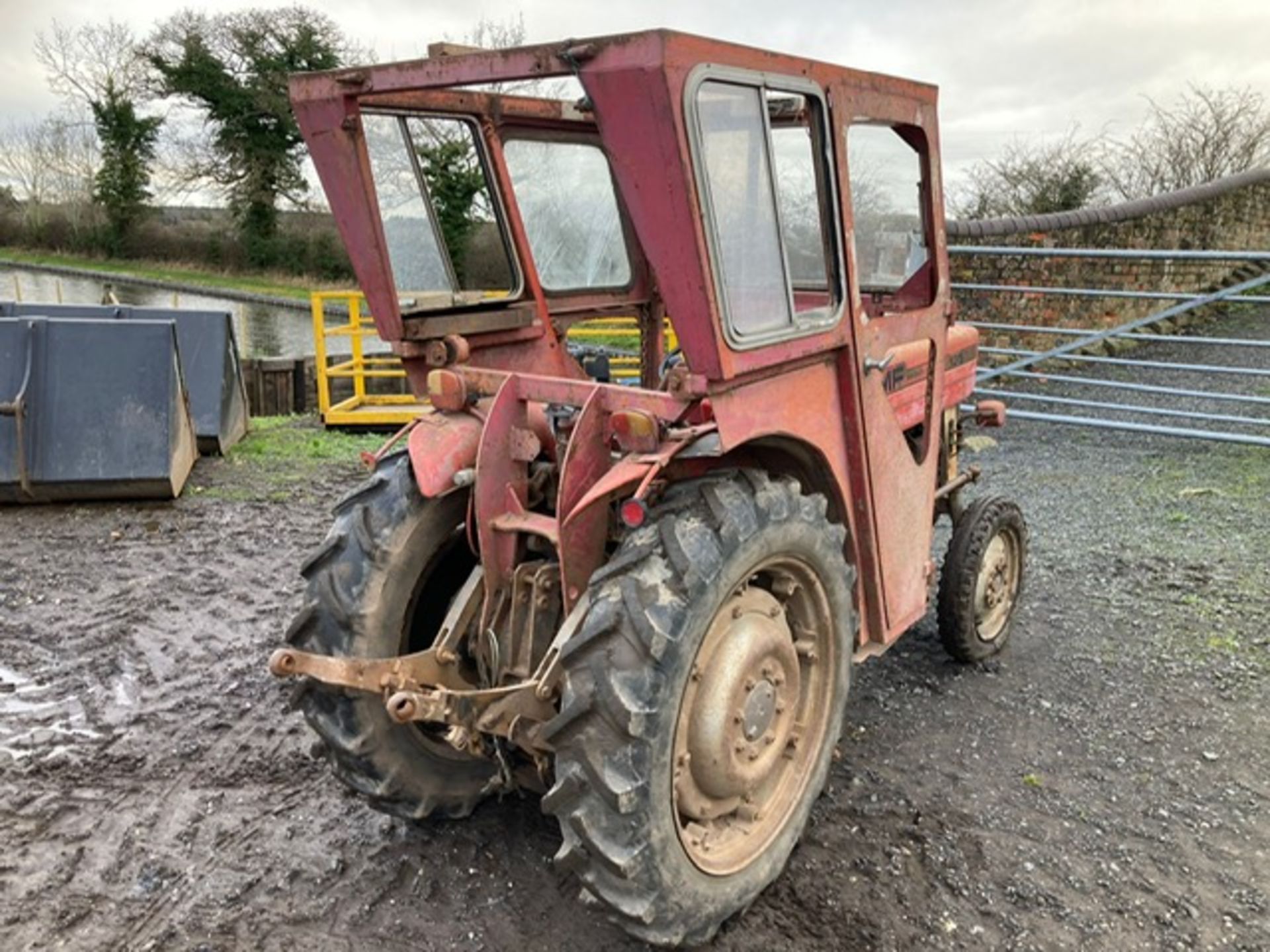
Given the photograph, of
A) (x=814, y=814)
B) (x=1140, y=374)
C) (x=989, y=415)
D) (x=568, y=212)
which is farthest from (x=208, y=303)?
(x=814, y=814)

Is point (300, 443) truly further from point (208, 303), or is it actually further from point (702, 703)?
point (208, 303)

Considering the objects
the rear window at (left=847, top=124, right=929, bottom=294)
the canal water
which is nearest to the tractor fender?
the rear window at (left=847, top=124, right=929, bottom=294)

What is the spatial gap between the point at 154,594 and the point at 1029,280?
8.73 meters

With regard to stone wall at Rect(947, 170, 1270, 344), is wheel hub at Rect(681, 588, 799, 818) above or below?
below

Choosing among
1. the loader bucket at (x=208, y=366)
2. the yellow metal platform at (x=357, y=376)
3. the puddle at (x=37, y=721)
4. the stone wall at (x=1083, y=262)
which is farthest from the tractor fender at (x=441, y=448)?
the stone wall at (x=1083, y=262)

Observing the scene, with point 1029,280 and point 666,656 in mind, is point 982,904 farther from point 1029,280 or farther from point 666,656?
point 1029,280

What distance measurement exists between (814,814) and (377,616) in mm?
1571

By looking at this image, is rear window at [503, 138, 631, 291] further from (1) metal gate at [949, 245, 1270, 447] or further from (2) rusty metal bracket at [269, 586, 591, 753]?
(1) metal gate at [949, 245, 1270, 447]

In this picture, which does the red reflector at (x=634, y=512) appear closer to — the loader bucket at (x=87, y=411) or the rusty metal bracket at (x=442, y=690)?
the rusty metal bracket at (x=442, y=690)

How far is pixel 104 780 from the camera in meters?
3.37

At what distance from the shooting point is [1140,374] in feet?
33.8

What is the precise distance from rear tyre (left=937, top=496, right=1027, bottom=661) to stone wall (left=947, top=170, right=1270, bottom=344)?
241 inches

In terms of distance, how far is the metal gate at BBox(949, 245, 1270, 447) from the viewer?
761 cm

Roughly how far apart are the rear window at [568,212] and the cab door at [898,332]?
3.38ft
